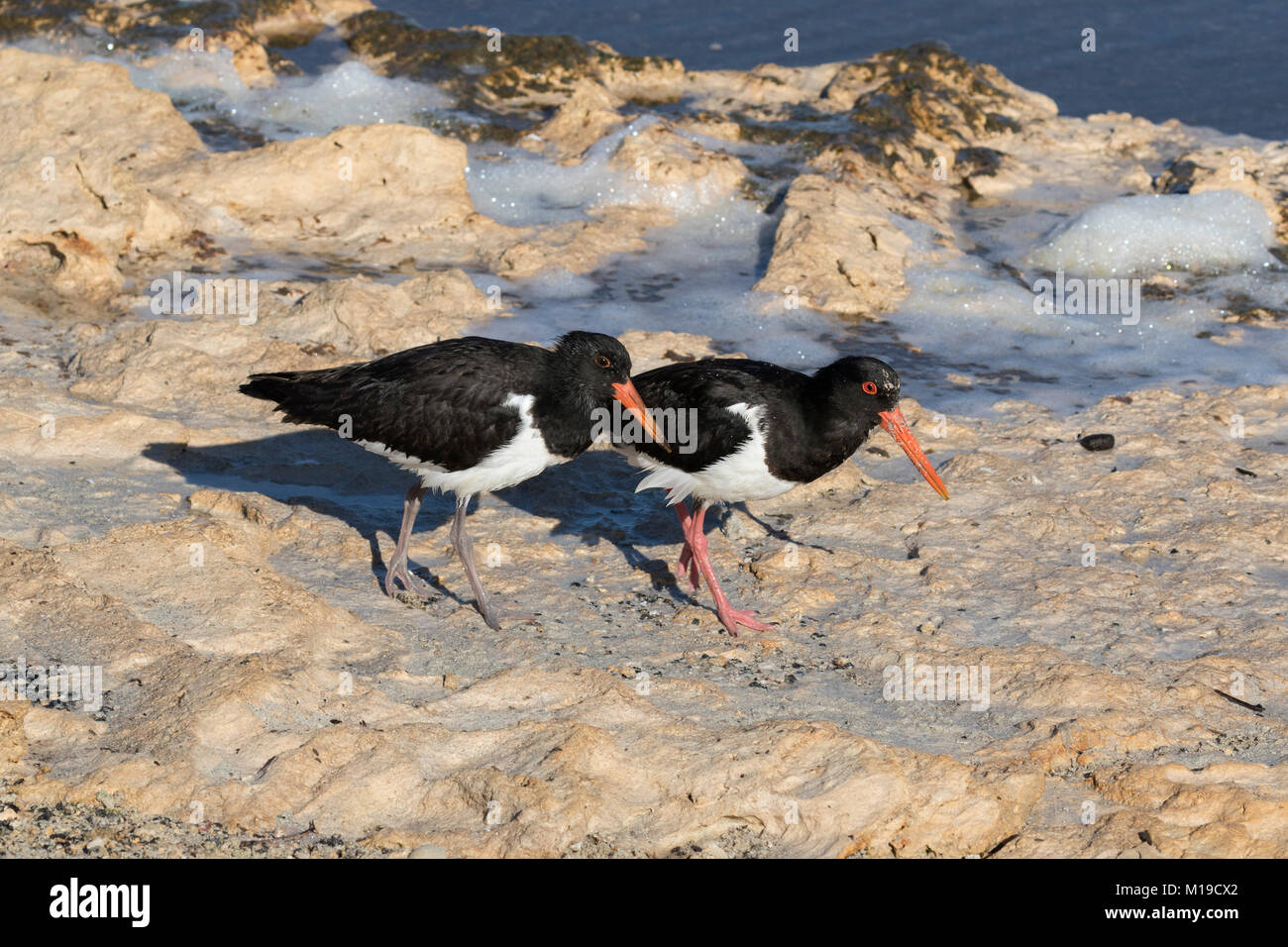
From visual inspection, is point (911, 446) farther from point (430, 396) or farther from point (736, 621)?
point (430, 396)

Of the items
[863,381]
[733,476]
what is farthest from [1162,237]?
[733,476]

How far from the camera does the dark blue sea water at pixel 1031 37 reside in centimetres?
1584

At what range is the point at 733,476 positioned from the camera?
578 centimetres

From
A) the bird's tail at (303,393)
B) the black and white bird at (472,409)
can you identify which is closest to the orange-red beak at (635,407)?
the black and white bird at (472,409)

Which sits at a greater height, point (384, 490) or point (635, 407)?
point (635, 407)

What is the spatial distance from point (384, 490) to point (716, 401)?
1991 mm

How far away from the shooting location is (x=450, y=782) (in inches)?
162

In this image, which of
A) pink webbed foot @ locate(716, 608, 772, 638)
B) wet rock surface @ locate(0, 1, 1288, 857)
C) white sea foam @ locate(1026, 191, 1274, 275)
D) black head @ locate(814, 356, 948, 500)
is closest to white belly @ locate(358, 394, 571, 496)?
wet rock surface @ locate(0, 1, 1288, 857)

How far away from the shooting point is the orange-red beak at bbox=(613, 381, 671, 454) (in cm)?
579

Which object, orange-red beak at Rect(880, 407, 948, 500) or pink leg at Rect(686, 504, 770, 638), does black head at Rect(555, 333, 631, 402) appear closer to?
pink leg at Rect(686, 504, 770, 638)

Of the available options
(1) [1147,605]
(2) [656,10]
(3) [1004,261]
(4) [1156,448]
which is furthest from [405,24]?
(1) [1147,605]

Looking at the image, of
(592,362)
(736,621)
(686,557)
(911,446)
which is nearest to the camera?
(736,621)

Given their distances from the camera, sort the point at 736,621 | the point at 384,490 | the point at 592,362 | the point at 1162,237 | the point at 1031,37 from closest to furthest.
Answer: the point at 736,621
the point at 592,362
the point at 384,490
the point at 1162,237
the point at 1031,37

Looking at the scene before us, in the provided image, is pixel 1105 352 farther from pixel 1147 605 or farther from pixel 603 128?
pixel 603 128
